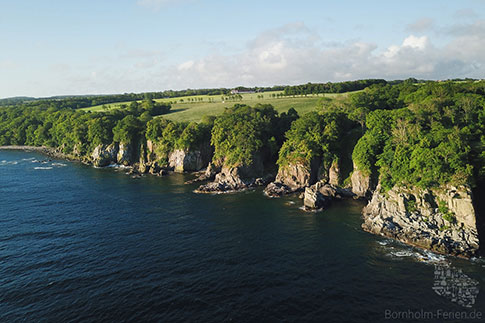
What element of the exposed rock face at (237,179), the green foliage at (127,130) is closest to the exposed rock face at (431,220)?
the exposed rock face at (237,179)

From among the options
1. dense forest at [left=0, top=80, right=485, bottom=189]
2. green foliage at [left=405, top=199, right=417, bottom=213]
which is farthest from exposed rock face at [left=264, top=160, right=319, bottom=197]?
green foliage at [left=405, top=199, right=417, bottom=213]

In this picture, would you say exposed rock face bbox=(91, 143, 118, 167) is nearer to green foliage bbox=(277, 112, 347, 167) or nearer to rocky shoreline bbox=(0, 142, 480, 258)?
rocky shoreline bbox=(0, 142, 480, 258)

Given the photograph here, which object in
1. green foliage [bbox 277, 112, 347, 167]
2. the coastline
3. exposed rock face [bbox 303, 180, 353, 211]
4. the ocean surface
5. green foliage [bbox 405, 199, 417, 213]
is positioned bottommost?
the ocean surface

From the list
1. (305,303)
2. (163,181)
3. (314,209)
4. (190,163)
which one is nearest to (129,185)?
(163,181)

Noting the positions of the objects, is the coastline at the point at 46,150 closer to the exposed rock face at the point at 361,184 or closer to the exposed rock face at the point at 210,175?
the exposed rock face at the point at 210,175

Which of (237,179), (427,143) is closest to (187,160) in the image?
(237,179)
